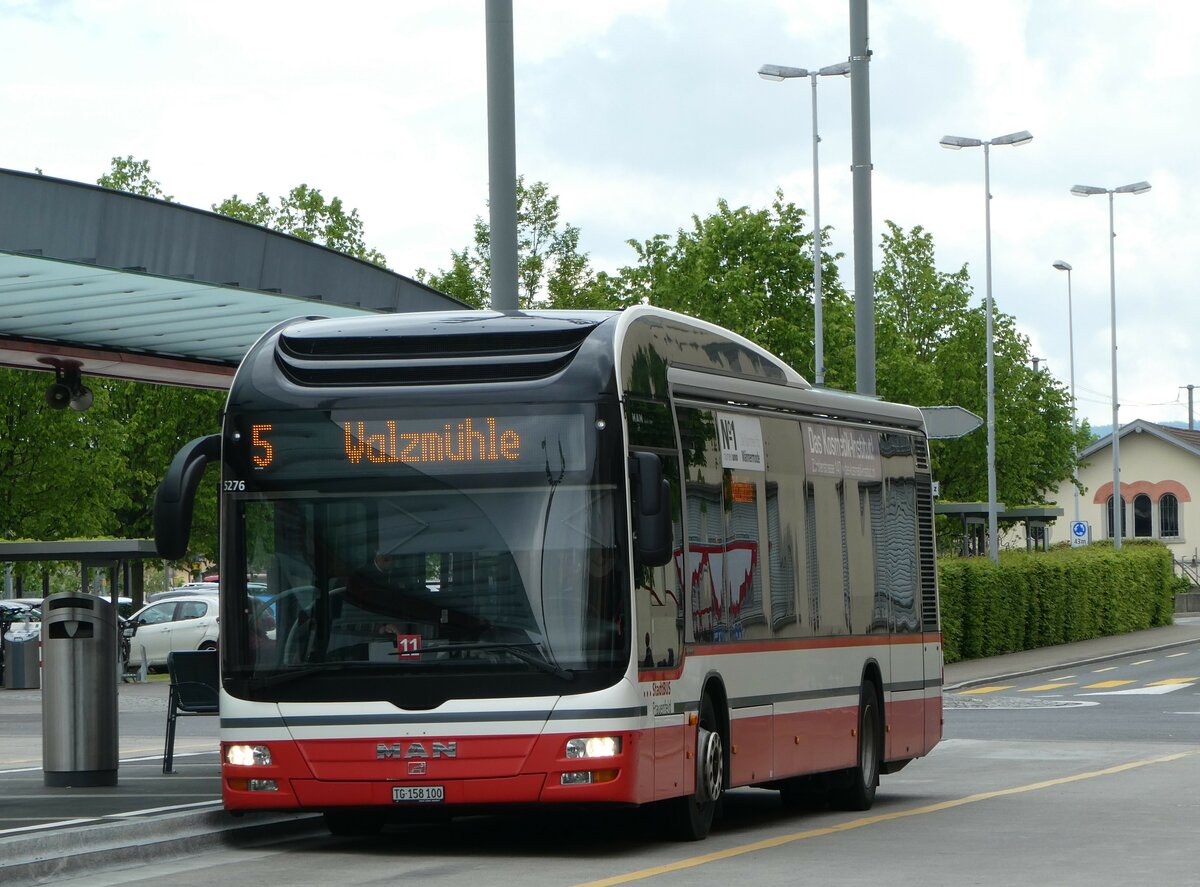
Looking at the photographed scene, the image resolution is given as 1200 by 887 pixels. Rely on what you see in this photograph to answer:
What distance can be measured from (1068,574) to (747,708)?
118 ft

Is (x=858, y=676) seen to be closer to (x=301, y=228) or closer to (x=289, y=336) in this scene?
(x=289, y=336)

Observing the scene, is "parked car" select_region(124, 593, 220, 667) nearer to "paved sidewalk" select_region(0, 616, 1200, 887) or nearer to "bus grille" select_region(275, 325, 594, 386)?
"paved sidewalk" select_region(0, 616, 1200, 887)

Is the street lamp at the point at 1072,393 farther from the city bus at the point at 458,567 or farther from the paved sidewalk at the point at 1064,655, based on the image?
the city bus at the point at 458,567

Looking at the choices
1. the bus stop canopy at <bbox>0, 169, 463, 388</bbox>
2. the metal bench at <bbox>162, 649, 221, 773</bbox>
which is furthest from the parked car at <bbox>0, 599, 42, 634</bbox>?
the metal bench at <bbox>162, 649, 221, 773</bbox>

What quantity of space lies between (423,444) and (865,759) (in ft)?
17.7

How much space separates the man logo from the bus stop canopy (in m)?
3.95

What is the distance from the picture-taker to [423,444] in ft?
39.0

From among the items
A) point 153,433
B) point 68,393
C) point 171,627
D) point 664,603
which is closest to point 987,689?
point 171,627

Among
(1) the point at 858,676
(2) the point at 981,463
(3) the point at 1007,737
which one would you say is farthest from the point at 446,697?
(2) the point at 981,463

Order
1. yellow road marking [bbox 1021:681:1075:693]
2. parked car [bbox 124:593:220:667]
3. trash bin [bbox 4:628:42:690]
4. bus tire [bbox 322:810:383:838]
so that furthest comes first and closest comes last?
1. parked car [bbox 124:593:220:667]
2. trash bin [bbox 4:628:42:690]
3. yellow road marking [bbox 1021:681:1075:693]
4. bus tire [bbox 322:810:383:838]

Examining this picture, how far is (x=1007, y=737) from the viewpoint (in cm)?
2458

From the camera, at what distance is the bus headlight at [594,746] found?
1154 cm

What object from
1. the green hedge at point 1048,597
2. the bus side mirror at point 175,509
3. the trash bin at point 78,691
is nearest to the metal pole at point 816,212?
the green hedge at point 1048,597

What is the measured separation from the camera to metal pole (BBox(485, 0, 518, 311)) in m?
15.0
